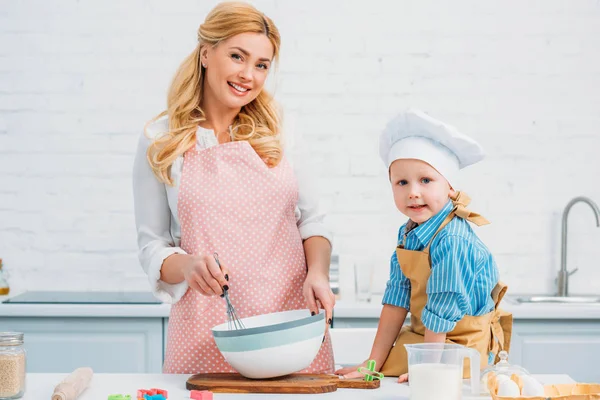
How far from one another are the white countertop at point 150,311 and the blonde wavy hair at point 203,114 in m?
1.07

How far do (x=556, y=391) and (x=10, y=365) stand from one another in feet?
3.36

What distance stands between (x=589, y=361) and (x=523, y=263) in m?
0.59

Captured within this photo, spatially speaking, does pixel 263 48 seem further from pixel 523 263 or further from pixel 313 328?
pixel 523 263

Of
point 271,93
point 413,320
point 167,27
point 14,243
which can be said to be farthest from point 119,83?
point 413,320

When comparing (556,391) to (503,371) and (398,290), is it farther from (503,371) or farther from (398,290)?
(398,290)

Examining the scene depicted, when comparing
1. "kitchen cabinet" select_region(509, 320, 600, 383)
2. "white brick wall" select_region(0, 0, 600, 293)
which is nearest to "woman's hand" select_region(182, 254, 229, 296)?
"kitchen cabinet" select_region(509, 320, 600, 383)

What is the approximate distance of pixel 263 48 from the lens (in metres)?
1.95

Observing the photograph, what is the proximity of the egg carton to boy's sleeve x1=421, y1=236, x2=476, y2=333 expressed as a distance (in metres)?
0.21

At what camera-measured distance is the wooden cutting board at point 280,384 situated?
5.28ft

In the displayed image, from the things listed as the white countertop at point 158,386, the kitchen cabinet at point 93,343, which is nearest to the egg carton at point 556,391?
the white countertop at point 158,386

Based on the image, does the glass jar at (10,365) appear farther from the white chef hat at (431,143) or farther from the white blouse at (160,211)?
the white chef hat at (431,143)

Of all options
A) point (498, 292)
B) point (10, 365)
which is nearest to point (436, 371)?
point (498, 292)

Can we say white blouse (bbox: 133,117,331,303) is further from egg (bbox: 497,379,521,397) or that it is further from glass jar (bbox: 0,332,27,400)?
egg (bbox: 497,379,521,397)

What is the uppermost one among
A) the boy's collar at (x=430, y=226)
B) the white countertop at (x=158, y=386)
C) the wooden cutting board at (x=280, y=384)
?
the boy's collar at (x=430, y=226)
